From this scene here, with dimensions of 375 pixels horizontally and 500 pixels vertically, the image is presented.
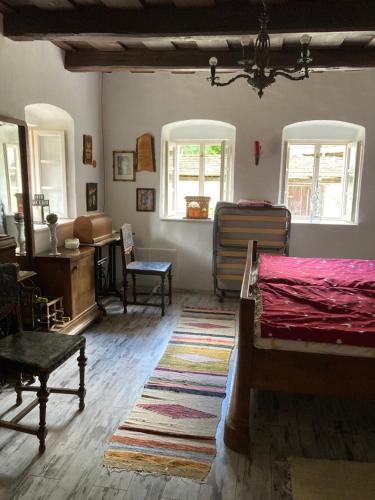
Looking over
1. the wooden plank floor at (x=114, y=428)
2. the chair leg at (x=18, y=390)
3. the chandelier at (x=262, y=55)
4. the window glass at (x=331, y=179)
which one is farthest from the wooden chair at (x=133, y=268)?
the chandelier at (x=262, y=55)

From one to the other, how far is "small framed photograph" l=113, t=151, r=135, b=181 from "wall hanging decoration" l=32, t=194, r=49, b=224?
4.88ft

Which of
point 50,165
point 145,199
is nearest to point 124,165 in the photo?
point 145,199

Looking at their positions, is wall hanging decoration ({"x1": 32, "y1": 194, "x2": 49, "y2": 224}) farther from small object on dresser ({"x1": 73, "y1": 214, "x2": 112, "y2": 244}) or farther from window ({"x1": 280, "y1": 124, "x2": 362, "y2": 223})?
window ({"x1": 280, "y1": 124, "x2": 362, "y2": 223})

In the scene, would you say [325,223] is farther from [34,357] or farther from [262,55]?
[34,357]

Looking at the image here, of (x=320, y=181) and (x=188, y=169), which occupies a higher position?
(x=188, y=169)

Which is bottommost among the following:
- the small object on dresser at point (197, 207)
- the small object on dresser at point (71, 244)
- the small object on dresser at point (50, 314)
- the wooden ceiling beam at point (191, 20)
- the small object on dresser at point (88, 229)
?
the small object on dresser at point (50, 314)

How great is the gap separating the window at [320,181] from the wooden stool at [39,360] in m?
3.48

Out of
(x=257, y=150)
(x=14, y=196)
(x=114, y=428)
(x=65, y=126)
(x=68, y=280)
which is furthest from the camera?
(x=257, y=150)

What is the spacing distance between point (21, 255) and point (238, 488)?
2.49 m

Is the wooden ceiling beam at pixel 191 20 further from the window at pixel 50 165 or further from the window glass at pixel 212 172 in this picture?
the window glass at pixel 212 172

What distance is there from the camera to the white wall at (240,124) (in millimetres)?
4668

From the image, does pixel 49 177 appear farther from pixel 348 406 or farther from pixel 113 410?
pixel 348 406

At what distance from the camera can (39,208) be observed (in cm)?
386

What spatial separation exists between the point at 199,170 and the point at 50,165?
74.0 inches
